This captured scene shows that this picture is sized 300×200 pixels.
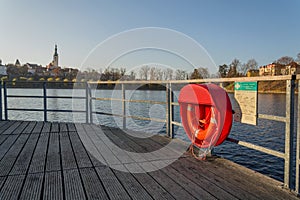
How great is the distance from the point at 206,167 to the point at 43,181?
1365 mm

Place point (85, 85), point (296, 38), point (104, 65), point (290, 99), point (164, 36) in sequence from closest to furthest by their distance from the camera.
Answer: point (290, 99) < point (164, 36) < point (104, 65) < point (85, 85) < point (296, 38)

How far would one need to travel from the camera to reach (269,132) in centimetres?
757

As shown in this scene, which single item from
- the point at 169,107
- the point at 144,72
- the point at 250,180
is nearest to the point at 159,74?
the point at 144,72

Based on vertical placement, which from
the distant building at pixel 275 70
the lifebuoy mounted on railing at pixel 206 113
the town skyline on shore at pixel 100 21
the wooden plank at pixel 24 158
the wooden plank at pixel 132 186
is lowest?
the wooden plank at pixel 132 186

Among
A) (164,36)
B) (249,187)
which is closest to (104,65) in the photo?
(164,36)

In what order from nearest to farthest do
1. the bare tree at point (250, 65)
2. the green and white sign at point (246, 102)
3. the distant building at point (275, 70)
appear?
the green and white sign at point (246, 102), the distant building at point (275, 70), the bare tree at point (250, 65)

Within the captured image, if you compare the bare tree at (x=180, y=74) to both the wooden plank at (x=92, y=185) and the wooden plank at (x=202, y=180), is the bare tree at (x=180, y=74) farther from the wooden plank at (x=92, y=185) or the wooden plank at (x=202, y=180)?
the wooden plank at (x=92, y=185)

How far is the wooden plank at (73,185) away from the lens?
1557 mm

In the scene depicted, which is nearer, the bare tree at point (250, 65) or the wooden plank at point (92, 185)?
the wooden plank at point (92, 185)

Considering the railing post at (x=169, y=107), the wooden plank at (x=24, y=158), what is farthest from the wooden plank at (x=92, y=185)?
the railing post at (x=169, y=107)

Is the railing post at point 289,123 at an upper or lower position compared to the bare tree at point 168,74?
lower

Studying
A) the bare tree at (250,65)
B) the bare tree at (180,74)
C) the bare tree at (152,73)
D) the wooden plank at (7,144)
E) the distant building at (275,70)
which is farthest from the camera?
the bare tree at (250,65)

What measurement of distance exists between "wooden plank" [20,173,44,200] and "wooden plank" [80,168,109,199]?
31 cm

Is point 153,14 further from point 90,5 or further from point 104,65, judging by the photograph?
point 104,65
